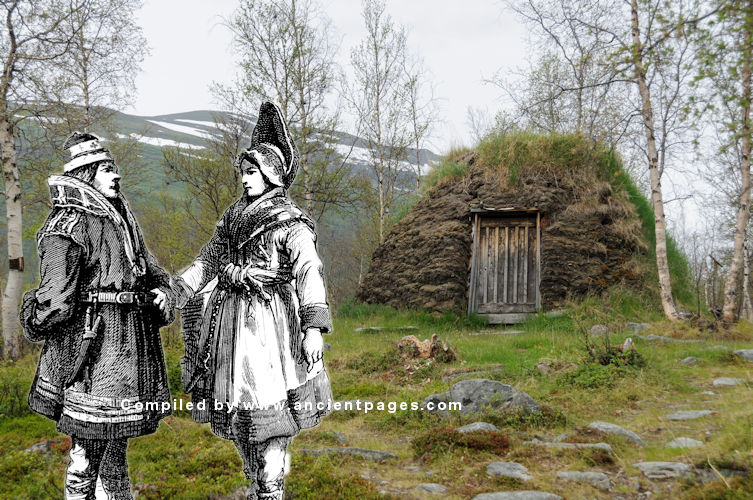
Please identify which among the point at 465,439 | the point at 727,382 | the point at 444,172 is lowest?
the point at 465,439

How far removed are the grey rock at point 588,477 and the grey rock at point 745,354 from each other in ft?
17.2

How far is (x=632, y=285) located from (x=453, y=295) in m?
4.02

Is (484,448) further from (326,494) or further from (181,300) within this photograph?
(181,300)

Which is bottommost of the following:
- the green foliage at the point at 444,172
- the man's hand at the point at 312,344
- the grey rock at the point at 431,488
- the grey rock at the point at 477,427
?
the grey rock at the point at 431,488

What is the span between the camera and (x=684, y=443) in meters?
5.41

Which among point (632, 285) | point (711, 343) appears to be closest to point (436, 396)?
point (711, 343)

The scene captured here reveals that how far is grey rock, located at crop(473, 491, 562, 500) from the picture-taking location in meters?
4.38

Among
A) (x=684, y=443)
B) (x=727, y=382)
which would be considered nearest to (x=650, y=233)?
(x=727, y=382)

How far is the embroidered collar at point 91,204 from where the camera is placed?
2.88 metres

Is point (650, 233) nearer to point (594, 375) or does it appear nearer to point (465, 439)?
point (594, 375)

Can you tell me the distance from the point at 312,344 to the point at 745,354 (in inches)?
335

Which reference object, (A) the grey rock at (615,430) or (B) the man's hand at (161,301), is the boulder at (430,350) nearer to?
(A) the grey rock at (615,430)

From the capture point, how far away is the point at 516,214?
13539 mm

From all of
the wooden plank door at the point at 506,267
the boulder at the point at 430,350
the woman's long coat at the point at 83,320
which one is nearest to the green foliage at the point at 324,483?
the woman's long coat at the point at 83,320
